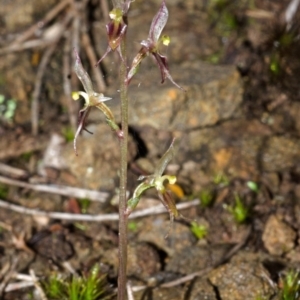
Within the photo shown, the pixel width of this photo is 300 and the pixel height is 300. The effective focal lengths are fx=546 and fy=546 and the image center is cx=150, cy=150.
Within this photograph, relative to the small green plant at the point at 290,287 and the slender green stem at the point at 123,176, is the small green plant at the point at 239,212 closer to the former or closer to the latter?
the small green plant at the point at 290,287

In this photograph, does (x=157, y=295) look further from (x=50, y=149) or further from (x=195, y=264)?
(x=50, y=149)

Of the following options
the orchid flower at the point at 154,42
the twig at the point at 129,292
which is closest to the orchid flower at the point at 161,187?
the orchid flower at the point at 154,42

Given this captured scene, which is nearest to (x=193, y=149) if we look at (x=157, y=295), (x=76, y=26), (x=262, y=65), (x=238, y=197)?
(x=238, y=197)

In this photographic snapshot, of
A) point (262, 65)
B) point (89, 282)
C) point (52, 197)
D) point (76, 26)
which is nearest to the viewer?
point (89, 282)

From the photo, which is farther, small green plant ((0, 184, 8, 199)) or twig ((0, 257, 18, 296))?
small green plant ((0, 184, 8, 199))

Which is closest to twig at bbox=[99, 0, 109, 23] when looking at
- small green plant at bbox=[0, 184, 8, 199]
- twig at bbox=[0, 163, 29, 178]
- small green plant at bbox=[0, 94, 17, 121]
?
small green plant at bbox=[0, 94, 17, 121]

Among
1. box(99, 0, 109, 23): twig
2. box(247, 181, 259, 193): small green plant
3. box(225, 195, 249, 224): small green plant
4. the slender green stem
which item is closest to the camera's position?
the slender green stem

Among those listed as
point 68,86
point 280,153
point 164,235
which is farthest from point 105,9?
point 164,235

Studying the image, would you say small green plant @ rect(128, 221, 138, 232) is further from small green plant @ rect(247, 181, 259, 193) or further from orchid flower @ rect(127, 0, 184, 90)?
Result: orchid flower @ rect(127, 0, 184, 90)
